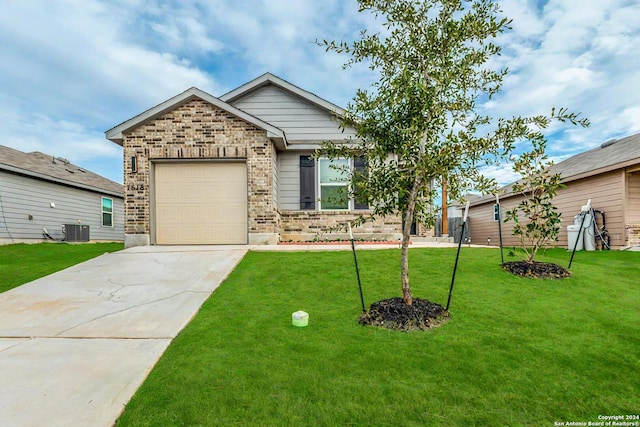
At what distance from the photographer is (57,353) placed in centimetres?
363

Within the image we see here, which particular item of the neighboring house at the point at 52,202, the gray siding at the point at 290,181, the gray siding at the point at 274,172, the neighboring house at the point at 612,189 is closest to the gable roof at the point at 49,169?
the neighboring house at the point at 52,202

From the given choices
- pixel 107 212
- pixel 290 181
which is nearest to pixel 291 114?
pixel 290 181

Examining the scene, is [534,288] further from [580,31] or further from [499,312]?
[580,31]

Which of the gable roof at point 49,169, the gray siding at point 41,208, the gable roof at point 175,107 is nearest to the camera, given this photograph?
the gable roof at point 175,107

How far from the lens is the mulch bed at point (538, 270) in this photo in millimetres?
6051

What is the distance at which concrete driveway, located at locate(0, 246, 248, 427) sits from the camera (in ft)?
8.73

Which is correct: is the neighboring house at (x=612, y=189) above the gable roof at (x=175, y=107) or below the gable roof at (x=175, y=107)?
below

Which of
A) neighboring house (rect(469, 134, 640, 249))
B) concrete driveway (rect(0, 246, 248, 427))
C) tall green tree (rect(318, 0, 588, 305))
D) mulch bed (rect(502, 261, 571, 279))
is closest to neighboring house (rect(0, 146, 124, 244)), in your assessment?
concrete driveway (rect(0, 246, 248, 427))

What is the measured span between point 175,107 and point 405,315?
9.32 meters

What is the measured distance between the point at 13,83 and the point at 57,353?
16.7 meters

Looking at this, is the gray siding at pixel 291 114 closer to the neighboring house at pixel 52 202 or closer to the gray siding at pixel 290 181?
the gray siding at pixel 290 181

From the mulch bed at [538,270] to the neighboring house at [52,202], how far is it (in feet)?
58.1

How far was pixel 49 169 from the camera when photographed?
1630 cm

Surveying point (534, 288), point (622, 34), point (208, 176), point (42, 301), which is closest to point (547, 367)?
point (534, 288)
